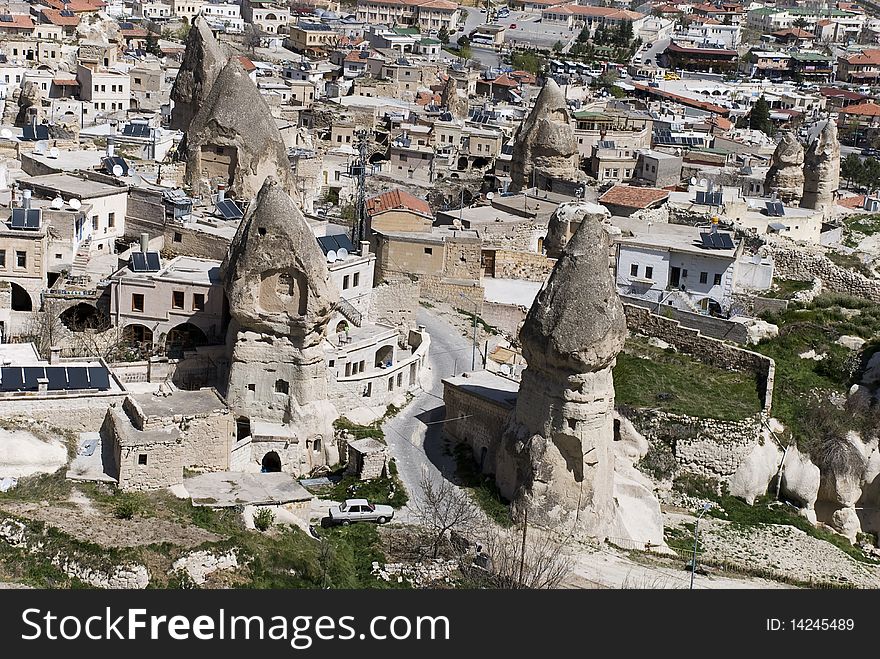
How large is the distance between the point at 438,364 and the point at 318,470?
6.67 meters

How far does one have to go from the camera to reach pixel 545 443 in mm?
33188

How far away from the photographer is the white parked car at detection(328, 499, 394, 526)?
31891 mm

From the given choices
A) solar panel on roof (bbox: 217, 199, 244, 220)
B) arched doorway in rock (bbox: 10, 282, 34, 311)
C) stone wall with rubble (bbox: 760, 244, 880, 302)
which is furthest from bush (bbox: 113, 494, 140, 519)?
stone wall with rubble (bbox: 760, 244, 880, 302)

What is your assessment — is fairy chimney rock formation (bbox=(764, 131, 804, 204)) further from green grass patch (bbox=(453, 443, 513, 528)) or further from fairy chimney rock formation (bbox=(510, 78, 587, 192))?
green grass patch (bbox=(453, 443, 513, 528))

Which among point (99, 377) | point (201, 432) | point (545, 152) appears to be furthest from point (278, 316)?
point (545, 152)

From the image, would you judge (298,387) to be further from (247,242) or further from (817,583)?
(817,583)

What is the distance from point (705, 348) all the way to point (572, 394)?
1028cm

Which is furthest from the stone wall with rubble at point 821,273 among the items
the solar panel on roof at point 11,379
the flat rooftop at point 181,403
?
the solar panel on roof at point 11,379

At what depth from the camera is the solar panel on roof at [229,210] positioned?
43.6 meters

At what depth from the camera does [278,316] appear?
35031 millimetres

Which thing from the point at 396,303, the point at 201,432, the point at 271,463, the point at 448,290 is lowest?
the point at 271,463

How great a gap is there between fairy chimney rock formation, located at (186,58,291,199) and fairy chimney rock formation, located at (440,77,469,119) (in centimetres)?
3238

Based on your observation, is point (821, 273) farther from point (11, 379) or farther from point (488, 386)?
point (11, 379)

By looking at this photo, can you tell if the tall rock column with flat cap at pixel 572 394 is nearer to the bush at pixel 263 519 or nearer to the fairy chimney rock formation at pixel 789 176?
the bush at pixel 263 519
